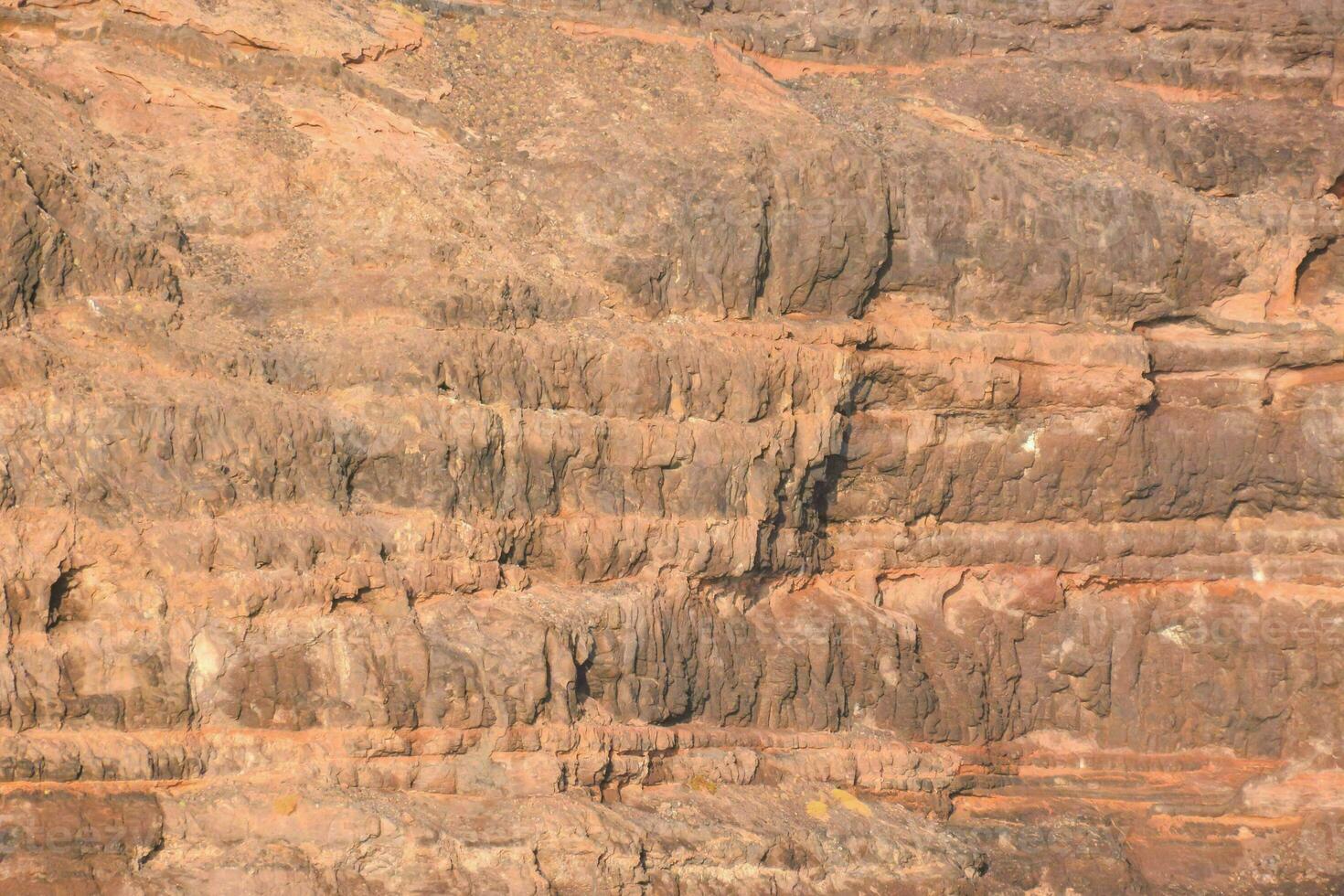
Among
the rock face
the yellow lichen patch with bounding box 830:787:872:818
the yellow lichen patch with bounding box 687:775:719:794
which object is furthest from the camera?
the yellow lichen patch with bounding box 830:787:872:818

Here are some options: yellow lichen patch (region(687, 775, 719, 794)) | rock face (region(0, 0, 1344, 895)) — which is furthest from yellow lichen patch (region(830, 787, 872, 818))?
yellow lichen patch (region(687, 775, 719, 794))

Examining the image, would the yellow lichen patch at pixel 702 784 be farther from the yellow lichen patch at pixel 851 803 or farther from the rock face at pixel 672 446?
the yellow lichen patch at pixel 851 803

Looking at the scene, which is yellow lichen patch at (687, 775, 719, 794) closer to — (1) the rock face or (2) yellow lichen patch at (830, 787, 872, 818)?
(1) the rock face

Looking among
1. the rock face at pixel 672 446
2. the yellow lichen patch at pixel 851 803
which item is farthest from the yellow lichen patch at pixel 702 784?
the yellow lichen patch at pixel 851 803

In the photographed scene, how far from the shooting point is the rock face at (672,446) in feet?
56.0

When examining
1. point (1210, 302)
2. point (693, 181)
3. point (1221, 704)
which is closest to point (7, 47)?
point (693, 181)

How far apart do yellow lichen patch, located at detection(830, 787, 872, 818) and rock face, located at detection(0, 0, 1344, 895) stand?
54 millimetres

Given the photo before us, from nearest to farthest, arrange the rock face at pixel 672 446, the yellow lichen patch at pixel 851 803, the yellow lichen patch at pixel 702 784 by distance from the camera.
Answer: the rock face at pixel 672 446 → the yellow lichen patch at pixel 702 784 → the yellow lichen patch at pixel 851 803

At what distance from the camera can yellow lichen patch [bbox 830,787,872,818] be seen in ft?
63.5

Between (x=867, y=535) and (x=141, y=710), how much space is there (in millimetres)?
8499

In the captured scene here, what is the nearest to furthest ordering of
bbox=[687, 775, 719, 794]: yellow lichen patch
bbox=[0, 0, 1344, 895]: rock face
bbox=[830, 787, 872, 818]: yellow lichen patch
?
bbox=[0, 0, 1344, 895]: rock face, bbox=[687, 775, 719, 794]: yellow lichen patch, bbox=[830, 787, 872, 818]: yellow lichen patch

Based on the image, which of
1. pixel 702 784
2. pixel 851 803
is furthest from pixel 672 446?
pixel 851 803

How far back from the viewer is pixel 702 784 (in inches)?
746

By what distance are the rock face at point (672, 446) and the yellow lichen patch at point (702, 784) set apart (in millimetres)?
40
